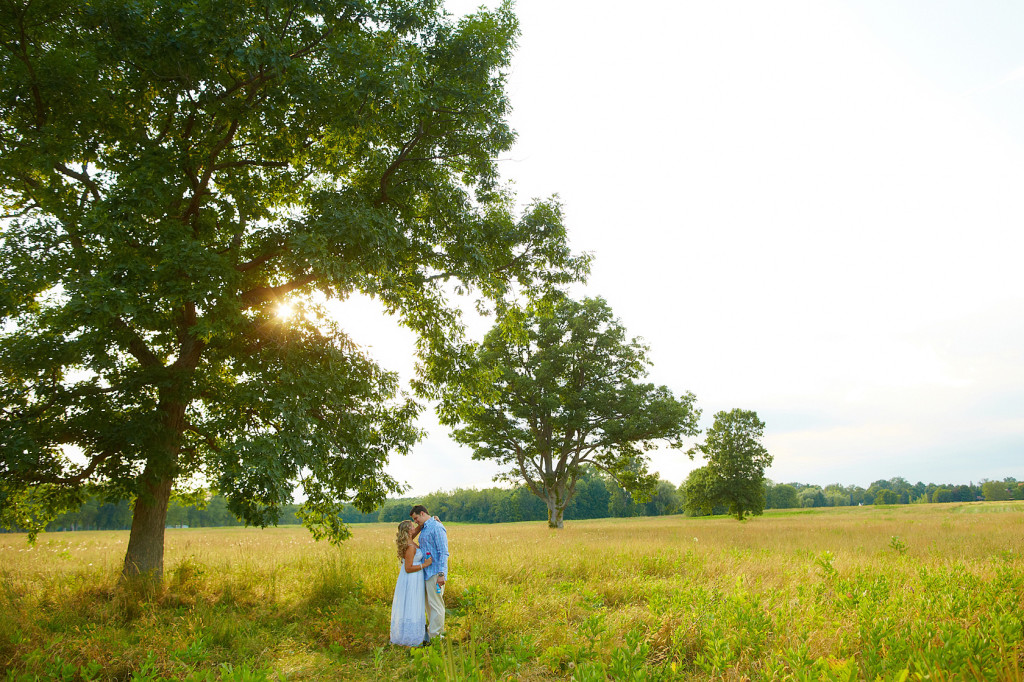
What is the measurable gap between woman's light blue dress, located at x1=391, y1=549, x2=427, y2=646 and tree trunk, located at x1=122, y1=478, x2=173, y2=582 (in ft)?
17.2

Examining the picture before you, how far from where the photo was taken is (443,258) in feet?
40.3

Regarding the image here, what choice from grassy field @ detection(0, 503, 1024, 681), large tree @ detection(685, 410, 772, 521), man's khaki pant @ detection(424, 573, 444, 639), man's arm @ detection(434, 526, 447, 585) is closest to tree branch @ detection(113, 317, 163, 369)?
grassy field @ detection(0, 503, 1024, 681)

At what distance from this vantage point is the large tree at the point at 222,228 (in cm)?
847

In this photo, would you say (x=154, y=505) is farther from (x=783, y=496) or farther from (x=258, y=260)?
(x=783, y=496)

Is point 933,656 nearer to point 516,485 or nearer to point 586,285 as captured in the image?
point 586,285

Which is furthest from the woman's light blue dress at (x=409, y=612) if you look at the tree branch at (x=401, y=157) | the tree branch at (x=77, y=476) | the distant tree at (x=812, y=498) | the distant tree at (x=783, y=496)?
the distant tree at (x=812, y=498)

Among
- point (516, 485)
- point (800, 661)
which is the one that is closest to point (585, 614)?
point (800, 661)

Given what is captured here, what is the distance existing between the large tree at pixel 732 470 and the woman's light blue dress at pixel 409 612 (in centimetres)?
3987

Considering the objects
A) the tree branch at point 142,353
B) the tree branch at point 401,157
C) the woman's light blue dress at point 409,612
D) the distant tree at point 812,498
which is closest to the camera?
the woman's light blue dress at point 409,612

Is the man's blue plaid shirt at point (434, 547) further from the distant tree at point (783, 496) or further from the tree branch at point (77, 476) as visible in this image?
the distant tree at point (783, 496)

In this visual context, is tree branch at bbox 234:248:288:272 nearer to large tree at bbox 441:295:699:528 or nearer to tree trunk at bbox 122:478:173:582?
tree trunk at bbox 122:478:173:582

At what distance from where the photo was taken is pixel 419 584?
779cm

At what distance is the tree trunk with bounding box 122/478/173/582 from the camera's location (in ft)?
32.4

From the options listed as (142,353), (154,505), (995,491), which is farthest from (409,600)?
(995,491)
